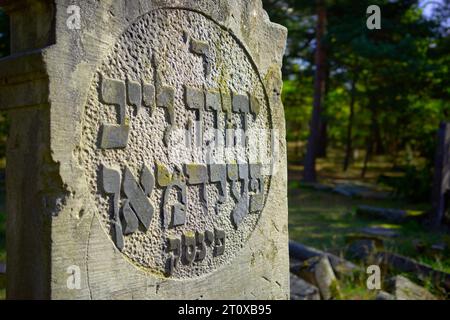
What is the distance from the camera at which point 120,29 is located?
258 centimetres

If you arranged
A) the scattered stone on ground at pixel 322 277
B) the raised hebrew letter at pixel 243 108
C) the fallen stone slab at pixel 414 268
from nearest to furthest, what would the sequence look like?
the raised hebrew letter at pixel 243 108, the scattered stone on ground at pixel 322 277, the fallen stone slab at pixel 414 268

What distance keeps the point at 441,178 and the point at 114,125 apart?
666 centimetres

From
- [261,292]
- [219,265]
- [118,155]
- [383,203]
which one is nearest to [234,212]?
[219,265]

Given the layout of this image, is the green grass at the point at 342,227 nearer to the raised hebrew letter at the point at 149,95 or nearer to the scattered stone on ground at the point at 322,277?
the scattered stone on ground at the point at 322,277

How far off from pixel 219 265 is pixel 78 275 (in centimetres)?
98

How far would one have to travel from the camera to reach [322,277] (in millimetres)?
4770

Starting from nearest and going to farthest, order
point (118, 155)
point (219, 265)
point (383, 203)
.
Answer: point (118, 155)
point (219, 265)
point (383, 203)

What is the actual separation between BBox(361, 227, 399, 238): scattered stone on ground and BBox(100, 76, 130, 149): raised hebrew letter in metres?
5.87

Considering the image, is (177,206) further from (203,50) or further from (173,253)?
(203,50)

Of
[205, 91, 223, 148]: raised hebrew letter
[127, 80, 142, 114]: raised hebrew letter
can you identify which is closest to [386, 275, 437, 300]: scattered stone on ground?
[205, 91, 223, 148]: raised hebrew letter

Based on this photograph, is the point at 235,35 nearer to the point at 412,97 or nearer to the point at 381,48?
the point at 381,48

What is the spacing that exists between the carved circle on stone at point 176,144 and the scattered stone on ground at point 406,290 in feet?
5.92

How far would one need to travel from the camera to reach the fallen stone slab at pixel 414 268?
4875 millimetres

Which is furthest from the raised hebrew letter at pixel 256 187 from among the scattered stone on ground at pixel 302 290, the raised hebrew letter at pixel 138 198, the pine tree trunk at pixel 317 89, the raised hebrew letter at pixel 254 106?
the pine tree trunk at pixel 317 89
